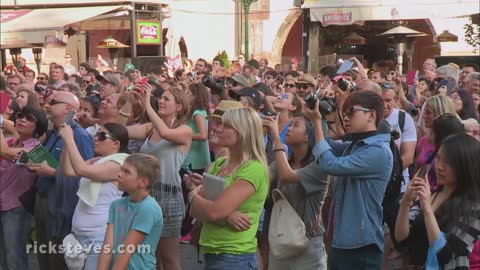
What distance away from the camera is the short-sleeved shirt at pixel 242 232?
4.52 m

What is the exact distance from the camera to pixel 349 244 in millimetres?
4758

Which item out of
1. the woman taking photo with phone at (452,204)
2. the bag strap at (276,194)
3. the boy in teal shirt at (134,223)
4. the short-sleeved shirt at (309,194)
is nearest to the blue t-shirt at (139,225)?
the boy in teal shirt at (134,223)

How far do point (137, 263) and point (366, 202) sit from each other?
1446 mm

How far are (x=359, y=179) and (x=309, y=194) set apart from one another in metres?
0.50

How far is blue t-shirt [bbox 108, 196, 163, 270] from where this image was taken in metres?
4.64

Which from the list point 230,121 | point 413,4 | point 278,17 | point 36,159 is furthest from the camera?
point 278,17

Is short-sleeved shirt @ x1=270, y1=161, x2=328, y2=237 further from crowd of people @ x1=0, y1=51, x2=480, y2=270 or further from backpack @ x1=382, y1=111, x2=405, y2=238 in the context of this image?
backpack @ x1=382, y1=111, x2=405, y2=238

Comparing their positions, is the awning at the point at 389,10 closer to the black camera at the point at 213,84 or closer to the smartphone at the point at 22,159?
the black camera at the point at 213,84

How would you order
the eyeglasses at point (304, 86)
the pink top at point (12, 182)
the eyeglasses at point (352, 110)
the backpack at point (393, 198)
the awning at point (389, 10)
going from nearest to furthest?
the eyeglasses at point (352, 110)
the backpack at point (393, 198)
the pink top at point (12, 182)
the eyeglasses at point (304, 86)
the awning at point (389, 10)

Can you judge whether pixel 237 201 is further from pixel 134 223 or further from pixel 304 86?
pixel 304 86

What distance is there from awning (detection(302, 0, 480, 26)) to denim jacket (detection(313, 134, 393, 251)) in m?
16.0

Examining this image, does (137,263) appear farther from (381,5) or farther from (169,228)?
(381,5)

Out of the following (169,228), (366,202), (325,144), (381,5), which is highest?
(381,5)

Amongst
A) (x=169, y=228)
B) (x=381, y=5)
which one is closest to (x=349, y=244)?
(x=169, y=228)
